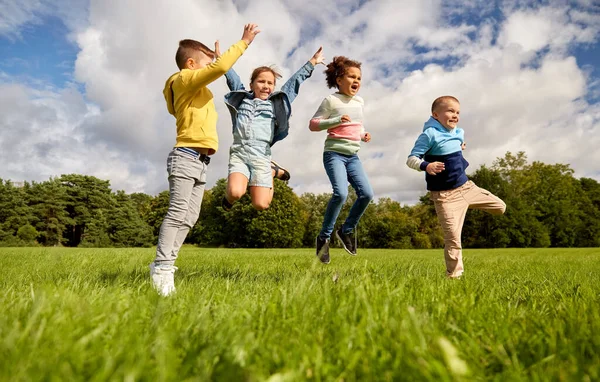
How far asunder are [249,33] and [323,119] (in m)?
1.88

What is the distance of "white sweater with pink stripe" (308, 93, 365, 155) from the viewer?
5.91m

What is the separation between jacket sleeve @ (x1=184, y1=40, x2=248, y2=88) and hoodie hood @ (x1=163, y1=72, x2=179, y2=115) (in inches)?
10.6

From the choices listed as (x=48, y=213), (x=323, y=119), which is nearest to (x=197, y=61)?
(x=323, y=119)

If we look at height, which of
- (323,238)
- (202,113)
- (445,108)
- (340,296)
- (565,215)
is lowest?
(340,296)

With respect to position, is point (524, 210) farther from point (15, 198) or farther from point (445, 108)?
point (15, 198)

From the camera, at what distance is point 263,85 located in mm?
5172

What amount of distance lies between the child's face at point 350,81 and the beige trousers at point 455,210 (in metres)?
2.04

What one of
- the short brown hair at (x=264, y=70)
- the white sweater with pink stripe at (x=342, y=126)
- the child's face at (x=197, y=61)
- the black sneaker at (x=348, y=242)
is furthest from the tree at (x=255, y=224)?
the child's face at (x=197, y=61)

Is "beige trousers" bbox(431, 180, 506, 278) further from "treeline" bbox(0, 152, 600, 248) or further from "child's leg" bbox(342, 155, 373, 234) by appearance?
"treeline" bbox(0, 152, 600, 248)

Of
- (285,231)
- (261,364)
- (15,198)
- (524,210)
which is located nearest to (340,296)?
(261,364)

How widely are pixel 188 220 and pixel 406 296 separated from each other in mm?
2473

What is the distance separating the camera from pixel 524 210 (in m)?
57.8

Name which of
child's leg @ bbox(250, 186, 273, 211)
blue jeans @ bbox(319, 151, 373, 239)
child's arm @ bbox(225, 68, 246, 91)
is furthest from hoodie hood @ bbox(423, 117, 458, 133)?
child's arm @ bbox(225, 68, 246, 91)

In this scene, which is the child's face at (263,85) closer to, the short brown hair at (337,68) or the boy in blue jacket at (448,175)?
the short brown hair at (337,68)
